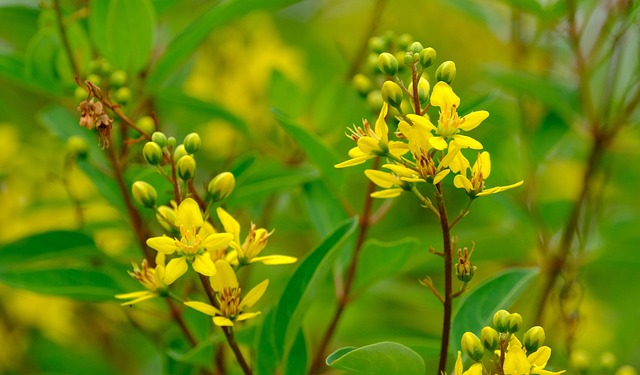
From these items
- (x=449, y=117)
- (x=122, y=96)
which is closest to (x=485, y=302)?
(x=449, y=117)

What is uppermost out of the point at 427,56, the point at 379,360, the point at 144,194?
the point at 427,56

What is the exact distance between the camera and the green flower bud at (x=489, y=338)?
2.91 ft

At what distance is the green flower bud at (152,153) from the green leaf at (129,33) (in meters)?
0.45

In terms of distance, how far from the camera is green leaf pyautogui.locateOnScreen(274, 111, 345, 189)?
127cm

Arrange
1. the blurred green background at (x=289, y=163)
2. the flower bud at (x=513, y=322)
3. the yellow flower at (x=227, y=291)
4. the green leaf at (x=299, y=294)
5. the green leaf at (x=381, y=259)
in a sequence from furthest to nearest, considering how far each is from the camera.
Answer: the blurred green background at (x=289, y=163), the green leaf at (x=381, y=259), the green leaf at (x=299, y=294), the yellow flower at (x=227, y=291), the flower bud at (x=513, y=322)

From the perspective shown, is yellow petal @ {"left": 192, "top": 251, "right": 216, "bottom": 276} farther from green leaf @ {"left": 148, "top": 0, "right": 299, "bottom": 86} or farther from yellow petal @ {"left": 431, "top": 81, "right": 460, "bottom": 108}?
green leaf @ {"left": 148, "top": 0, "right": 299, "bottom": 86}

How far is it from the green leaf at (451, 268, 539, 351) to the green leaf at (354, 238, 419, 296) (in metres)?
0.14

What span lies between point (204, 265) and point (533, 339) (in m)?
0.38

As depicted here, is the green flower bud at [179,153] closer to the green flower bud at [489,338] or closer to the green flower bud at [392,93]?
the green flower bud at [392,93]

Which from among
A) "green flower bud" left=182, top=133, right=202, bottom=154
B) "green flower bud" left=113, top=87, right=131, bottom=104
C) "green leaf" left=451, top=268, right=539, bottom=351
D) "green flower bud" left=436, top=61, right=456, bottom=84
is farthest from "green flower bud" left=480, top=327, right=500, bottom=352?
"green flower bud" left=113, top=87, right=131, bottom=104

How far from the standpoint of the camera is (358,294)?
133cm

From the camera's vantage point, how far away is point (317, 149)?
133cm

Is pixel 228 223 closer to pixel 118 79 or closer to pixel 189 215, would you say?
pixel 189 215

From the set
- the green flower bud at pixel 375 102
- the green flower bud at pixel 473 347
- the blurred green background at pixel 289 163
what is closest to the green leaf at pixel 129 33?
the blurred green background at pixel 289 163
